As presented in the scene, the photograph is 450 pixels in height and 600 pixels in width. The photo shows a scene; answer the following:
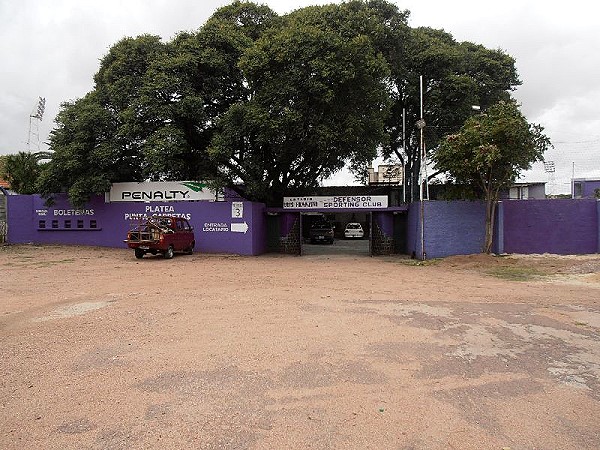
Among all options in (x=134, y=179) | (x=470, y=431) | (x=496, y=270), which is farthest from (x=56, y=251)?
(x=470, y=431)

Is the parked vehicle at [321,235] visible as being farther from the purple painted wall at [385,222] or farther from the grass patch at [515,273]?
the grass patch at [515,273]

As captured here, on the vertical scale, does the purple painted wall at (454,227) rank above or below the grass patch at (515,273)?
above

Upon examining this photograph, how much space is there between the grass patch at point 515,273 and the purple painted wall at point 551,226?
4699mm

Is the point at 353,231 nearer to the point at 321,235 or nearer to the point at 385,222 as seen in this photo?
the point at 321,235

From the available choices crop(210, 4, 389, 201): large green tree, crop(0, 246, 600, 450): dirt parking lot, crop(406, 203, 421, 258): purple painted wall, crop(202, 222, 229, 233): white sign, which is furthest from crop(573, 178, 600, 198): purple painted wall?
crop(202, 222, 229, 233): white sign

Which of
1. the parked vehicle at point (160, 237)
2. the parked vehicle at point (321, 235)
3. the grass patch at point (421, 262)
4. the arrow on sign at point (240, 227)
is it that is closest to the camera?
the grass patch at point (421, 262)

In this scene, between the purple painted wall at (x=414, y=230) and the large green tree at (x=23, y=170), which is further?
the large green tree at (x=23, y=170)

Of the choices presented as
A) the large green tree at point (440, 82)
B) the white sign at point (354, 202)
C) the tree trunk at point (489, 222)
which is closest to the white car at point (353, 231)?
the large green tree at point (440, 82)

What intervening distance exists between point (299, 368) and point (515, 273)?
37.2ft

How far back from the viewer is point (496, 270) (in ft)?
48.7

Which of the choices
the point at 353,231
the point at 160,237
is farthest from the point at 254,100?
the point at 353,231

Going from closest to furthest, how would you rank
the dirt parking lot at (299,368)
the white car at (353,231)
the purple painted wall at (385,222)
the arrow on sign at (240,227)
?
the dirt parking lot at (299,368) < the arrow on sign at (240,227) < the purple painted wall at (385,222) < the white car at (353,231)

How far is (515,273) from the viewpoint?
1390 cm

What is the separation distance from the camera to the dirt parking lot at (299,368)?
11.4 ft
